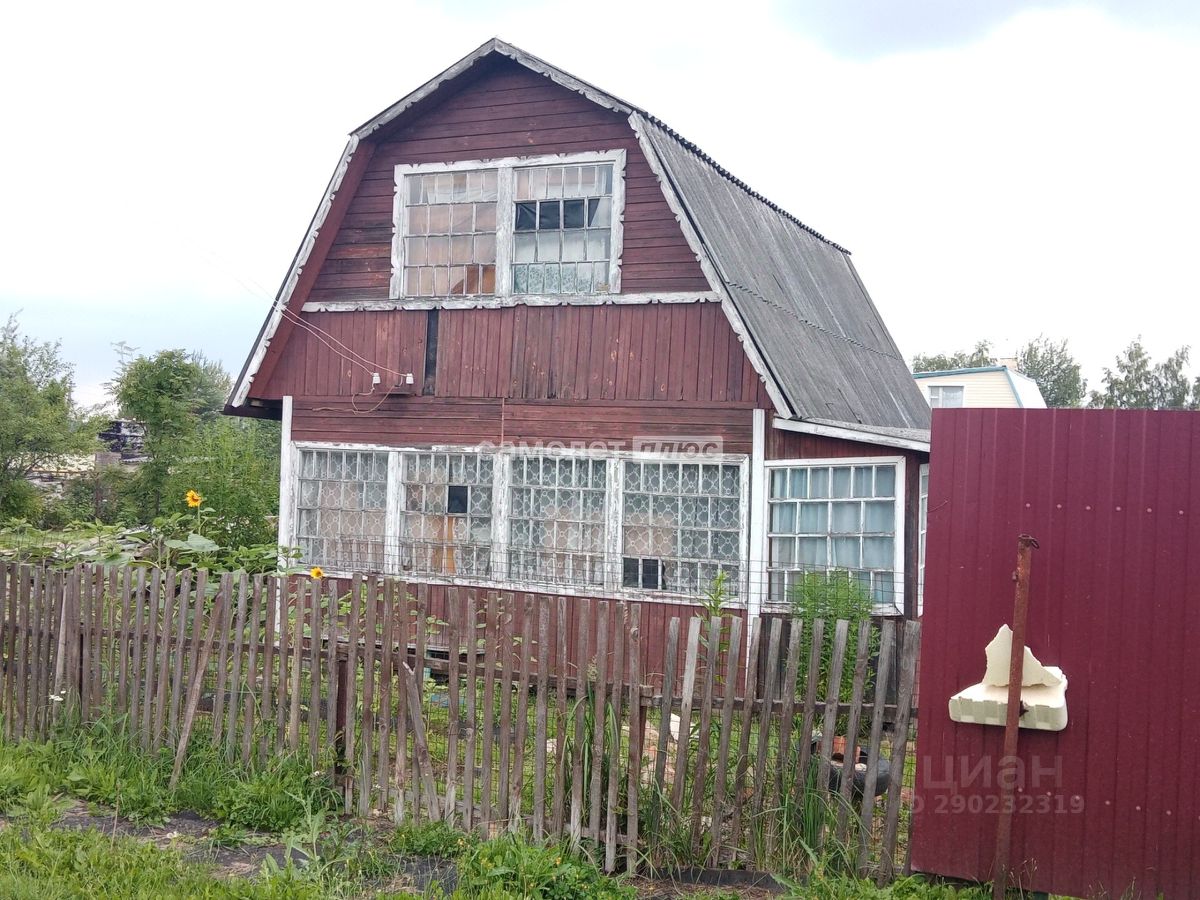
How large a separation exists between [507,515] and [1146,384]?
199 ft

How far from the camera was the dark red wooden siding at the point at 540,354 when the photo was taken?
10.9 metres

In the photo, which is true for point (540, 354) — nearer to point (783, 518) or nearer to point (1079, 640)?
point (783, 518)

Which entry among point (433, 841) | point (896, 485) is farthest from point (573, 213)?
point (433, 841)

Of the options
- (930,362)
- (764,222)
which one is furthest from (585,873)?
(930,362)

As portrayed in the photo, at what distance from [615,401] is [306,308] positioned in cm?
402

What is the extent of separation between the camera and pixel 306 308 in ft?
41.3

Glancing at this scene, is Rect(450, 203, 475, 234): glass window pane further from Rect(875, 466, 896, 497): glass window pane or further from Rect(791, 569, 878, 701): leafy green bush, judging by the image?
Rect(791, 569, 878, 701): leafy green bush

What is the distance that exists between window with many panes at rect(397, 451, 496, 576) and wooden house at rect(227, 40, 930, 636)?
26 mm

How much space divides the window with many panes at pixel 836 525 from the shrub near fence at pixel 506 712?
10.0 feet

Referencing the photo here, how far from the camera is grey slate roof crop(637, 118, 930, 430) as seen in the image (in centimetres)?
1077

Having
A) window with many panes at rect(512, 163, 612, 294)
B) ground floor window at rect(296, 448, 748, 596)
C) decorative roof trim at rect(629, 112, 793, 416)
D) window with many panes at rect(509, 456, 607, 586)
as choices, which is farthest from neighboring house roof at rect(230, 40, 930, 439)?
window with many panes at rect(509, 456, 607, 586)

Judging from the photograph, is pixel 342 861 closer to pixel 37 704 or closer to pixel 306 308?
pixel 37 704

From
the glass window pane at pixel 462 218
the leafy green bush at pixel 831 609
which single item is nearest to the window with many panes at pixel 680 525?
the leafy green bush at pixel 831 609

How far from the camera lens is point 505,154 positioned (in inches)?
464
